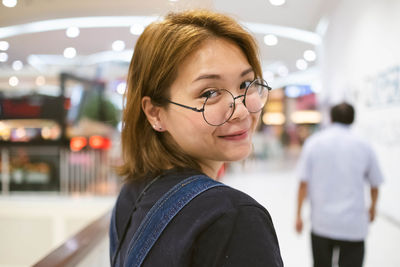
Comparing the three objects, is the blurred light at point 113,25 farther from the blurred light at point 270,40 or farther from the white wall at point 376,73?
the white wall at point 376,73

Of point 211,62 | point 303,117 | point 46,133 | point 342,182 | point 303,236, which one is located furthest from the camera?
point 303,117

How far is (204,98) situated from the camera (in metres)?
0.66

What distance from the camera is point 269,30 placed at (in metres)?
0.91

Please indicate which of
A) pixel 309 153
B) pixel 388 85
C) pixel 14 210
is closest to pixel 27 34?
pixel 309 153

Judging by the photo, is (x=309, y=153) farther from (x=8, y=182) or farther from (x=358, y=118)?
(x=8, y=182)

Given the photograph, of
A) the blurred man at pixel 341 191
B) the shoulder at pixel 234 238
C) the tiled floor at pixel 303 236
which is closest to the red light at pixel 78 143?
the tiled floor at pixel 303 236

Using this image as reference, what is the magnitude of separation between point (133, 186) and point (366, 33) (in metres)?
4.44

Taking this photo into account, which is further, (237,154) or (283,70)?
(283,70)

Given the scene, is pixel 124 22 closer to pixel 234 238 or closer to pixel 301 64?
pixel 301 64

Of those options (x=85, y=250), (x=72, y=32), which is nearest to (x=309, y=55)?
(x=72, y=32)

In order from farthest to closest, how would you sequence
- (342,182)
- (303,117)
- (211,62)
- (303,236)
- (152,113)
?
(303,117)
(303,236)
(342,182)
(152,113)
(211,62)

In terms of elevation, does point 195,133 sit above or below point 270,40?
below

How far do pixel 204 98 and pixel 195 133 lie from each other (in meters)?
0.07

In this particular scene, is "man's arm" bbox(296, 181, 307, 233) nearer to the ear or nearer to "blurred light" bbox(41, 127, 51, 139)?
the ear
